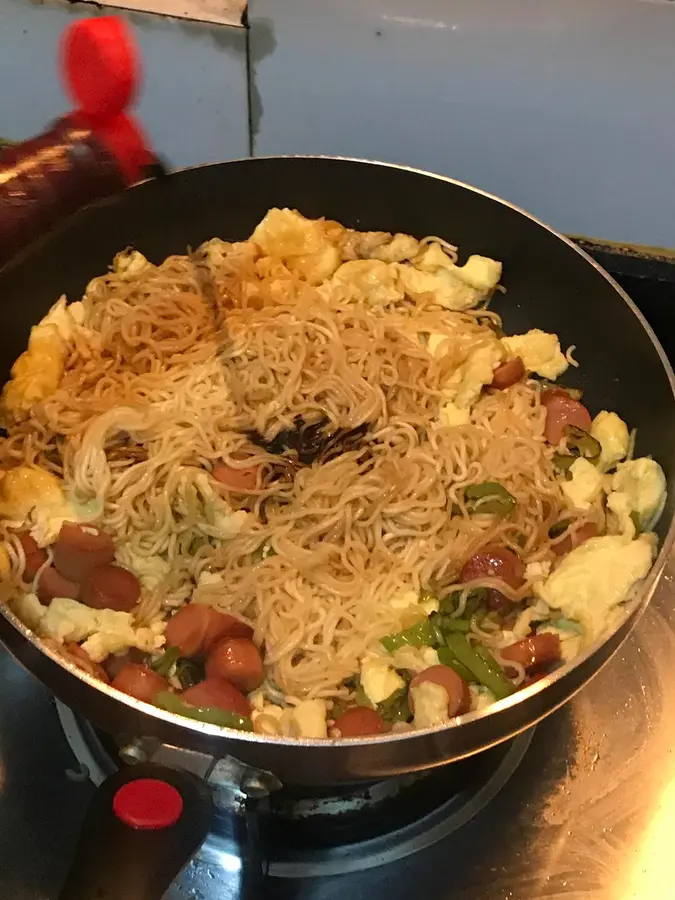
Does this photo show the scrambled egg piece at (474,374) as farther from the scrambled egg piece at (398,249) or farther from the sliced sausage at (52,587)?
the sliced sausage at (52,587)

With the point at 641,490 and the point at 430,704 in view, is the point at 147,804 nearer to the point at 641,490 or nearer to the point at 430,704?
the point at 430,704

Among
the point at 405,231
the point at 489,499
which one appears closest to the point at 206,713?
the point at 489,499

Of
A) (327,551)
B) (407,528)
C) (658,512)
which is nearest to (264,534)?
(327,551)

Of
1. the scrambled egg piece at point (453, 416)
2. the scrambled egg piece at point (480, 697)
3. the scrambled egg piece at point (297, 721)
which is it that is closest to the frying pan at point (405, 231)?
the scrambled egg piece at point (453, 416)

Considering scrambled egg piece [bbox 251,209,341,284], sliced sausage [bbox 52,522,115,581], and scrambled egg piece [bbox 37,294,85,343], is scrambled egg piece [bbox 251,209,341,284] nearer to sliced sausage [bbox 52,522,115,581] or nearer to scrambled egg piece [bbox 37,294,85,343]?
scrambled egg piece [bbox 37,294,85,343]

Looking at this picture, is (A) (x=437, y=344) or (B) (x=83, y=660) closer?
(B) (x=83, y=660)

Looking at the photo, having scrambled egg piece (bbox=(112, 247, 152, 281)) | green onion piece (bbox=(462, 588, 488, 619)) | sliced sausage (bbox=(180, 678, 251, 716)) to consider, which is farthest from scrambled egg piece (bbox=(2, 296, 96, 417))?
green onion piece (bbox=(462, 588, 488, 619))
